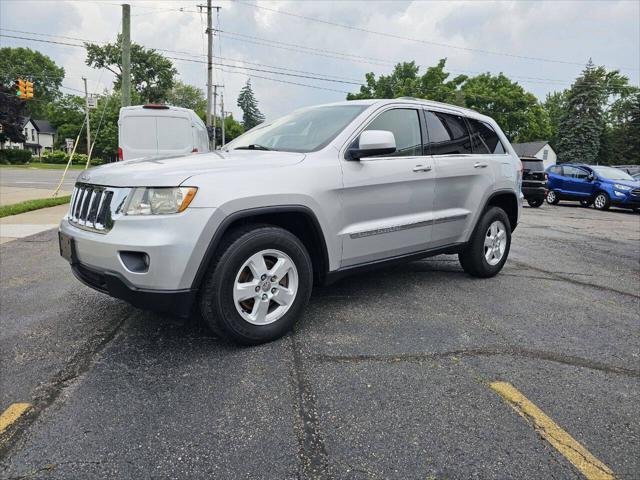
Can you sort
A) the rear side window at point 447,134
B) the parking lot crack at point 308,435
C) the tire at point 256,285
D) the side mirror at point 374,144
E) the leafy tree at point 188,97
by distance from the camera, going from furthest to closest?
the leafy tree at point 188,97 → the rear side window at point 447,134 → the side mirror at point 374,144 → the tire at point 256,285 → the parking lot crack at point 308,435

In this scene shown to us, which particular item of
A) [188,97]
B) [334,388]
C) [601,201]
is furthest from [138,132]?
[188,97]

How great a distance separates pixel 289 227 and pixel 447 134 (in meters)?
2.06

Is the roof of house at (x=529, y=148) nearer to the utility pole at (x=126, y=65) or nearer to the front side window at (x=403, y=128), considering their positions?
the utility pole at (x=126, y=65)

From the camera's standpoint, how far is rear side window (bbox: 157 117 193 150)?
34.0 feet

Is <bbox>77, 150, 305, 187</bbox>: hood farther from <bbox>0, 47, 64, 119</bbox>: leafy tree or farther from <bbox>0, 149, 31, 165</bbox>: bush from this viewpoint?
<bbox>0, 47, 64, 119</bbox>: leafy tree

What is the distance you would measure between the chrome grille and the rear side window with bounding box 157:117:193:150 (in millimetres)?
7350

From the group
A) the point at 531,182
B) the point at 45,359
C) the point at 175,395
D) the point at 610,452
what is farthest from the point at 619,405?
the point at 531,182

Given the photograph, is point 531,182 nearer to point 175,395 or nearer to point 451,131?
point 451,131

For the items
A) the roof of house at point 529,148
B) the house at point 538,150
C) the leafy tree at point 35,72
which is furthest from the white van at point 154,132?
the leafy tree at point 35,72

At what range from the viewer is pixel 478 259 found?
4.93m

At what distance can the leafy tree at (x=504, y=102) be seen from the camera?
52281mm

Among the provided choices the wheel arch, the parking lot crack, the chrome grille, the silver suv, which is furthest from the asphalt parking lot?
the chrome grille

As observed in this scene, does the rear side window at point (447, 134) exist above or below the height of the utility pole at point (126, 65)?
below

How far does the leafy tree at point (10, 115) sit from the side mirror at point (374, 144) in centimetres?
5777
